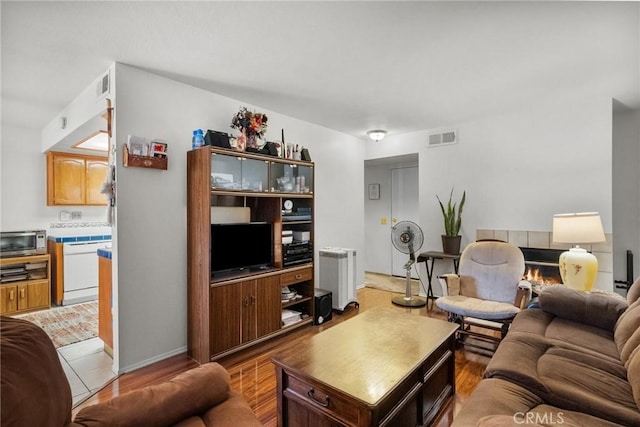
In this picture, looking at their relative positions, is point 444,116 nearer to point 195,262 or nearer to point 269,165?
point 269,165

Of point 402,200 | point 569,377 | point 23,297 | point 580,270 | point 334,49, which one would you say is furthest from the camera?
point 402,200

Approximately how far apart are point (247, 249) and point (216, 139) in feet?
3.53

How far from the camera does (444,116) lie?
3938mm

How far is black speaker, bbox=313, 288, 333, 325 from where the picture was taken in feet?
11.6

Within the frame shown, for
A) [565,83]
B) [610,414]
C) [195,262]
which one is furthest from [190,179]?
[565,83]

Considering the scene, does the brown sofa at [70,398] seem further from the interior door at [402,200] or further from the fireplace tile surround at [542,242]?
the interior door at [402,200]

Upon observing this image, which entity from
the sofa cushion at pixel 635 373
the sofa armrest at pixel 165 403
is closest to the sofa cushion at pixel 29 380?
the sofa armrest at pixel 165 403

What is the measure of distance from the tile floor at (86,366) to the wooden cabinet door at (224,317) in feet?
2.62

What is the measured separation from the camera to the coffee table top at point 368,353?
1496mm

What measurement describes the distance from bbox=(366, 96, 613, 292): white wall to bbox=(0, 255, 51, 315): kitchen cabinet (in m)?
5.29

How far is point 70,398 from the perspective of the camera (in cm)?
107

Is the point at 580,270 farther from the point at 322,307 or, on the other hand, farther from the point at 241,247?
the point at 241,247

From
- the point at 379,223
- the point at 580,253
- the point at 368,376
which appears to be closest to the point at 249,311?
the point at 368,376

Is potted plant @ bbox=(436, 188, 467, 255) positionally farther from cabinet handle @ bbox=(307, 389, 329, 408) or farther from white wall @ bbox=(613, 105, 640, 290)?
cabinet handle @ bbox=(307, 389, 329, 408)
